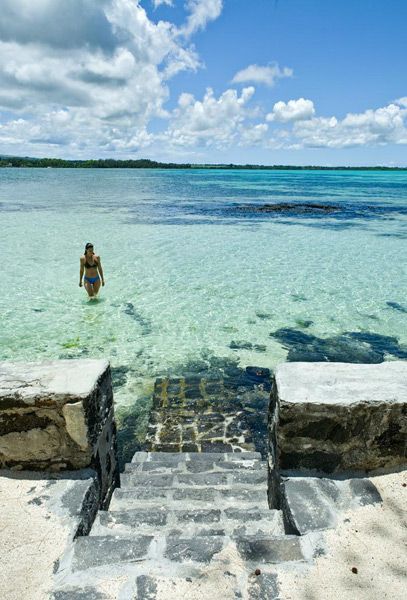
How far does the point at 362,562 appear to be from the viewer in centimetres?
254

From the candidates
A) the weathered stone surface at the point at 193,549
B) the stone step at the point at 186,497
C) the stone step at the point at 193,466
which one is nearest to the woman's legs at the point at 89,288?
the stone step at the point at 193,466

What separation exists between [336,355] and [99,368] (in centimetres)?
659

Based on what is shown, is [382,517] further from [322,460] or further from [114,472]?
[114,472]

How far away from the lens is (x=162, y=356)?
888cm

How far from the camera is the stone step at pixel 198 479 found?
4281mm

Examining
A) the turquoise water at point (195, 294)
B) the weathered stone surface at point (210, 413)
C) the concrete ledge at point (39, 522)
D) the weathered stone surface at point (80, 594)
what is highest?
the weathered stone surface at point (80, 594)

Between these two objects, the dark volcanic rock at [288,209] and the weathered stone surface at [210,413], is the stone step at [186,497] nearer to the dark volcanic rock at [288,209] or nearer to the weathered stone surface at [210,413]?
the weathered stone surface at [210,413]

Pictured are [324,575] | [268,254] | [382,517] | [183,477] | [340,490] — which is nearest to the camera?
[324,575]

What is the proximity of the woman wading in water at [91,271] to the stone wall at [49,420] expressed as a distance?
28.7ft

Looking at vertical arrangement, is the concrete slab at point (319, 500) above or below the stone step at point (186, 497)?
above

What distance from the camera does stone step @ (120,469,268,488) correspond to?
4.28 metres

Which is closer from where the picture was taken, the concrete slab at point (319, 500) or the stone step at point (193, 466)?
the concrete slab at point (319, 500)

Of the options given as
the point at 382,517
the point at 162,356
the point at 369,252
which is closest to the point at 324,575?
the point at 382,517

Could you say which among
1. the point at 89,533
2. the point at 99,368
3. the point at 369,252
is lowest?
the point at 369,252
